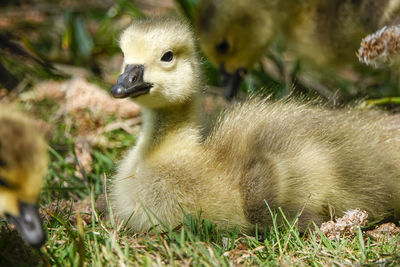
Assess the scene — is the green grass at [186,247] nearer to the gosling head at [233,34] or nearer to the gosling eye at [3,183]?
the gosling eye at [3,183]

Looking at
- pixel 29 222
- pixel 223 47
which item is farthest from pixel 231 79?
pixel 29 222

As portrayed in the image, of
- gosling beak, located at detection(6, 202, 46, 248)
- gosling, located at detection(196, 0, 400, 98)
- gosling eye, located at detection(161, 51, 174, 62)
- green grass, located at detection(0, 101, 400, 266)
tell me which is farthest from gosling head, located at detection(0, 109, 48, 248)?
gosling, located at detection(196, 0, 400, 98)

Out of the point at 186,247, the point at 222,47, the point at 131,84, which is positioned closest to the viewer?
the point at 186,247

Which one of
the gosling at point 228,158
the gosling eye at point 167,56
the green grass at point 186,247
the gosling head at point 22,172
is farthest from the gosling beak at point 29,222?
the gosling eye at point 167,56

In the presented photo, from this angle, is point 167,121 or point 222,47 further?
point 222,47

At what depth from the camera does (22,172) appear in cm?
107

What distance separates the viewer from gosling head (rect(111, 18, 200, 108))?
1.59m

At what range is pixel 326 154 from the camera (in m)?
1.62

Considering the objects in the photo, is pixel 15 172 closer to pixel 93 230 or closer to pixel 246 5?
pixel 93 230

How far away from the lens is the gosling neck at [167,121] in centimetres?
171

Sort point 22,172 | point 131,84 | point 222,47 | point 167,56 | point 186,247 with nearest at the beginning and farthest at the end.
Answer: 1. point 22,172
2. point 186,247
3. point 131,84
4. point 167,56
5. point 222,47

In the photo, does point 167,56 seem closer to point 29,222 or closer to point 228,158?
point 228,158

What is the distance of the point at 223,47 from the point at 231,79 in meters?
0.19

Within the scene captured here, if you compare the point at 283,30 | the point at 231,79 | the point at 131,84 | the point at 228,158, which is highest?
the point at 131,84
